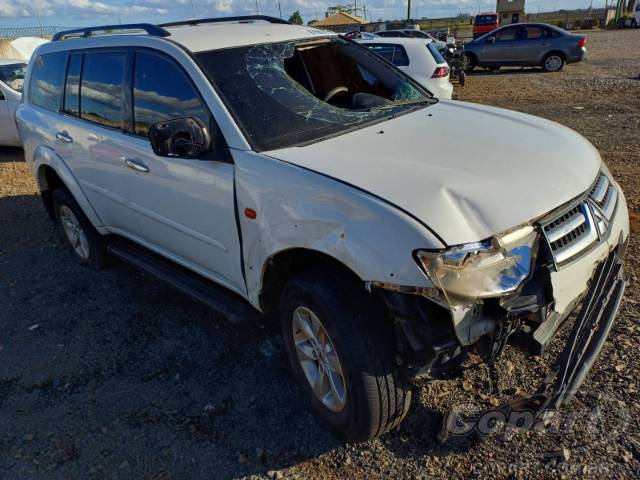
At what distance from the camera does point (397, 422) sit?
2.47 metres

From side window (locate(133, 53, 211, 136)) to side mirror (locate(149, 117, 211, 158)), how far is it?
0.16m

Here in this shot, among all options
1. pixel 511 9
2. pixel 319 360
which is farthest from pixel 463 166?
pixel 511 9

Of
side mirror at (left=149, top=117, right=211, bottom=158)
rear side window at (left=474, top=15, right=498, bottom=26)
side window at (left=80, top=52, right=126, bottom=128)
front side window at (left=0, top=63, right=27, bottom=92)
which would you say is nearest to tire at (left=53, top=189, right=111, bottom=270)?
side window at (left=80, top=52, right=126, bottom=128)

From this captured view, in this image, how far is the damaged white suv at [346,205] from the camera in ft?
6.81

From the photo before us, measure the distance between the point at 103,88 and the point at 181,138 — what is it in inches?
57.2

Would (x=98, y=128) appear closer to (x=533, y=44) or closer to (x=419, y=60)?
(x=419, y=60)

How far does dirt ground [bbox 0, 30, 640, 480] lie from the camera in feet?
8.14

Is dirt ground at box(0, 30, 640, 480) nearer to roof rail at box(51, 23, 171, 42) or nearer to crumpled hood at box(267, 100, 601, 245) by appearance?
crumpled hood at box(267, 100, 601, 245)

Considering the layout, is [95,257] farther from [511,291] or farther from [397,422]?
[511,291]

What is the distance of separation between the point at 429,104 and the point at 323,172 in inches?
63.1

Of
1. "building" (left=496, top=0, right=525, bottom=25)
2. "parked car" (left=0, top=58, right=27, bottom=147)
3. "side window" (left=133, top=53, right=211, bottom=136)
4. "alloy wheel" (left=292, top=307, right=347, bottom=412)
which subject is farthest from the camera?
"building" (left=496, top=0, right=525, bottom=25)

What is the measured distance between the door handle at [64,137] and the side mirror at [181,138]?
1.85m

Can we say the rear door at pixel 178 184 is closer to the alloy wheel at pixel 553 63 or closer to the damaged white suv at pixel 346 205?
the damaged white suv at pixel 346 205

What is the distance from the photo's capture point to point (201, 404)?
9.80 ft
